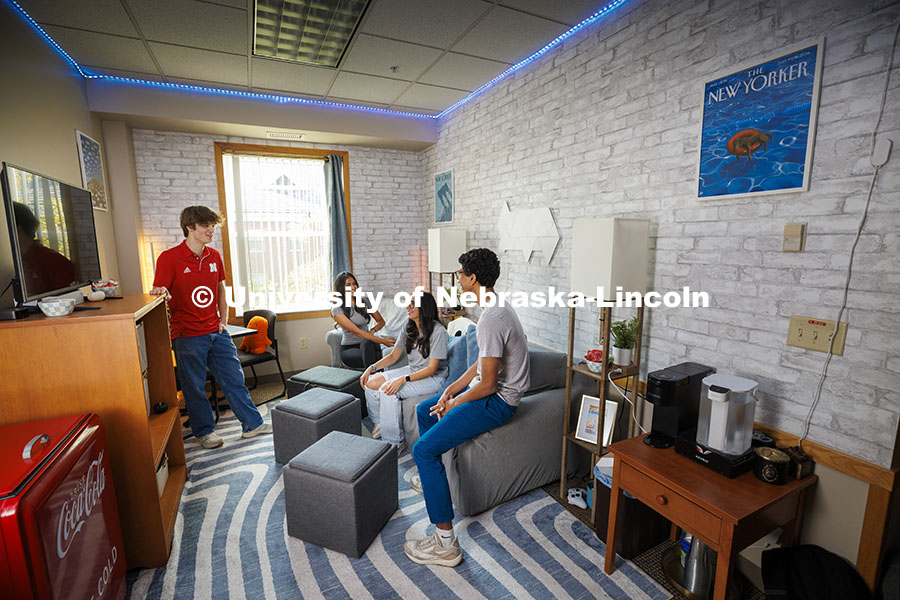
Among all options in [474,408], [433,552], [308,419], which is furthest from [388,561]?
[308,419]

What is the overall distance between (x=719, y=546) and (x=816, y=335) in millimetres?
903

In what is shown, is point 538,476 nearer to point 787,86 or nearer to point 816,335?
point 816,335

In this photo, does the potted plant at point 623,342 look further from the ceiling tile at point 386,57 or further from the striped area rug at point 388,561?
the ceiling tile at point 386,57

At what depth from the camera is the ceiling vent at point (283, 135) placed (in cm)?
416

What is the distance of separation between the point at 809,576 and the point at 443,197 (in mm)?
4007

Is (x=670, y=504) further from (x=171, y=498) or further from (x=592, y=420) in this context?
(x=171, y=498)

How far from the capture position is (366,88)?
370cm

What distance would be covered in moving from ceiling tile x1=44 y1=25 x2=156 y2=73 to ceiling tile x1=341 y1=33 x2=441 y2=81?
1.39 meters

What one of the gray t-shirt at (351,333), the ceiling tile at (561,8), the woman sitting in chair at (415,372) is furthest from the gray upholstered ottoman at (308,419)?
the ceiling tile at (561,8)

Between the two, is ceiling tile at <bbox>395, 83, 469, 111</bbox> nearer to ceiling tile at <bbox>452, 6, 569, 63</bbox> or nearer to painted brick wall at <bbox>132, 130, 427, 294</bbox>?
ceiling tile at <bbox>452, 6, 569, 63</bbox>

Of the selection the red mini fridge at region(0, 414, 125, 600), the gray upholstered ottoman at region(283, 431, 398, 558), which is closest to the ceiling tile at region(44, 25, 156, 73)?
the red mini fridge at region(0, 414, 125, 600)

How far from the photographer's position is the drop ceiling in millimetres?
2383

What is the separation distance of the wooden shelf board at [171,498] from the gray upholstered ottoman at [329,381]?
943 mm

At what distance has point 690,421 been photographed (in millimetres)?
1920
